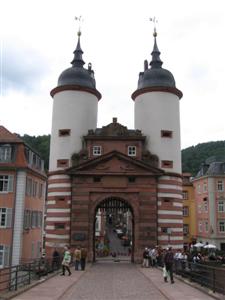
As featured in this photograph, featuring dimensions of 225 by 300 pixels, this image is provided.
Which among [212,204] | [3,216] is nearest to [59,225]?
[3,216]

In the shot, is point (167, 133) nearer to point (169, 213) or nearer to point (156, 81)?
point (156, 81)

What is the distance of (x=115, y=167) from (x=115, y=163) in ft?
1.24

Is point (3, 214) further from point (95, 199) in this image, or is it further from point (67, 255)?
point (67, 255)

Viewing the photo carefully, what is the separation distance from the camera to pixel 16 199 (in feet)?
114

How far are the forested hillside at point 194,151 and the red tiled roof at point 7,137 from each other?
39.3 meters

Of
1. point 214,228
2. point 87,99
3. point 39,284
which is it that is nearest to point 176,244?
point 87,99

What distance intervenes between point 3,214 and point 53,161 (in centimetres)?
721

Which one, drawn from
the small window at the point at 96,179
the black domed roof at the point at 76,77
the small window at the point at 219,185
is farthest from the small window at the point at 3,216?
the small window at the point at 219,185

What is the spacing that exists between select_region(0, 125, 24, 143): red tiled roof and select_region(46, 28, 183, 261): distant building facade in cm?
425

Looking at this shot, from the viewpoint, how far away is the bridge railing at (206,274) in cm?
1640

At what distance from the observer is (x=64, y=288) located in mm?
17578

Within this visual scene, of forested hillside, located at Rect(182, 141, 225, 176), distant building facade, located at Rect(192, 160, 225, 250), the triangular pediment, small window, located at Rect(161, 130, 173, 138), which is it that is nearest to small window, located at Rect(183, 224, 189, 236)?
distant building facade, located at Rect(192, 160, 225, 250)

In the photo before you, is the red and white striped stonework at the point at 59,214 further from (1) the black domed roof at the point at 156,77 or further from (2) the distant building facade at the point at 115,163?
(1) the black domed roof at the point at 156,77

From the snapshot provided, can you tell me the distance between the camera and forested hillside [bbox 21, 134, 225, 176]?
81125 mm
